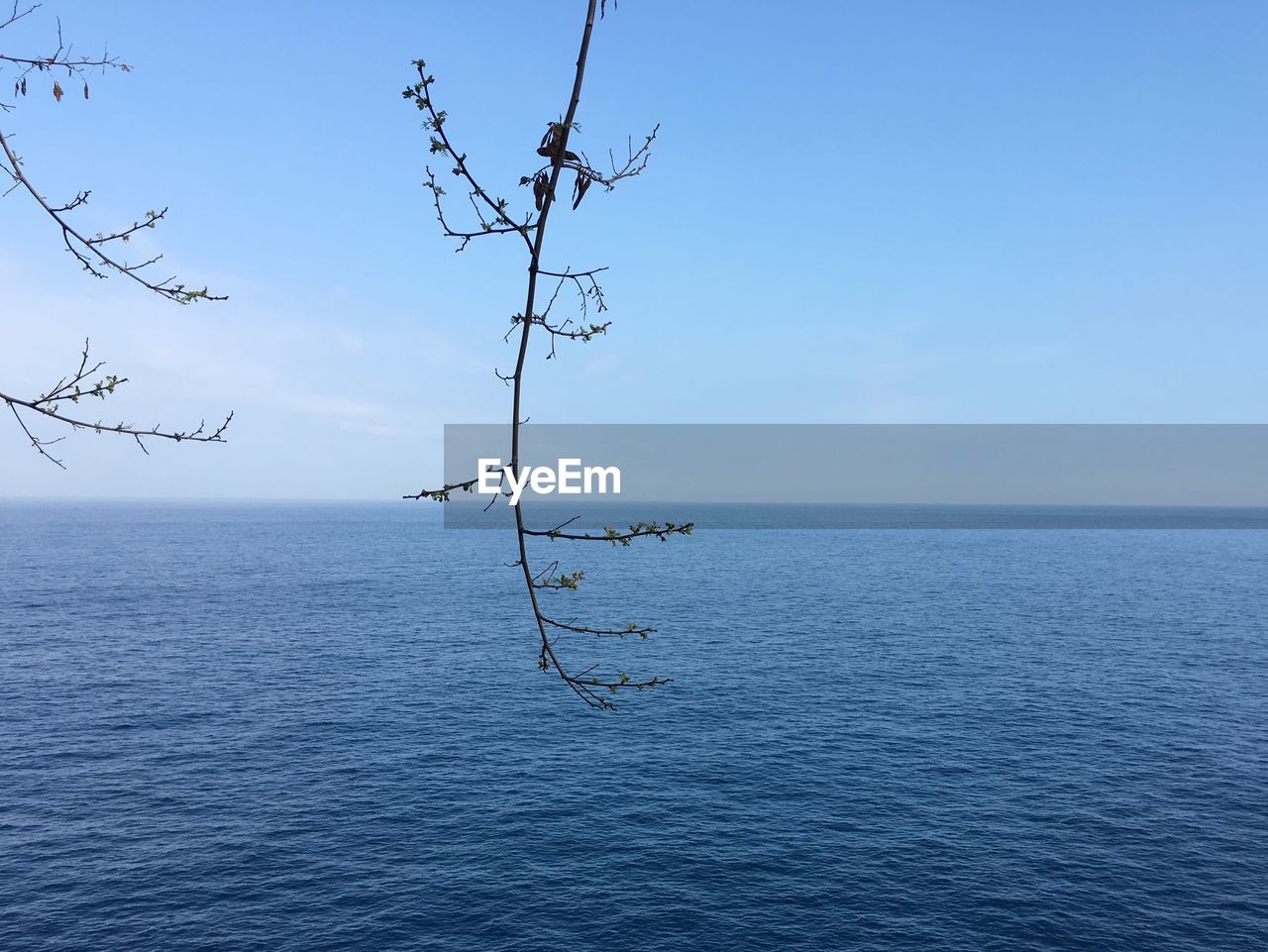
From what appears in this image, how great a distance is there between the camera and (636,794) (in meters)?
68.5

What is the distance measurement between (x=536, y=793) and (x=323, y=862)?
17.3 m

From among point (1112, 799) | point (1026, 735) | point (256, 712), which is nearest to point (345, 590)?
point (256, 712)

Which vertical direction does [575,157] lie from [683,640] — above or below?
above

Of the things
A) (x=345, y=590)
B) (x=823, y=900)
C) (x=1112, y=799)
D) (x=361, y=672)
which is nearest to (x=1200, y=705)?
(x=1112, y=799)

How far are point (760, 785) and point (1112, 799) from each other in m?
27.9

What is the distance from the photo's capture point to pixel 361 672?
350ft

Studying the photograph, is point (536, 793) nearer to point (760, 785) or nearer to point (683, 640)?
point (760, 785)

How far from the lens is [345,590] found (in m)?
181

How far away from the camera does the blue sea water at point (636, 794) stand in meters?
51.4

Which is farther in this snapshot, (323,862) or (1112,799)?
(1112,799)

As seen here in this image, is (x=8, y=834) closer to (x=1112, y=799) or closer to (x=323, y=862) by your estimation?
(x=323, y=862)

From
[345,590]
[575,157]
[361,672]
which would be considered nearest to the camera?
[575,157]

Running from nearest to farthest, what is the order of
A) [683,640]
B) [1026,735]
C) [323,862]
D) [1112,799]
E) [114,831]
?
1. [323,862]
2. [114,831]
3. [1112,799]
4. [1026,735]
5. [683,640]

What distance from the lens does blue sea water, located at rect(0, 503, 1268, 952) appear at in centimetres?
5141
